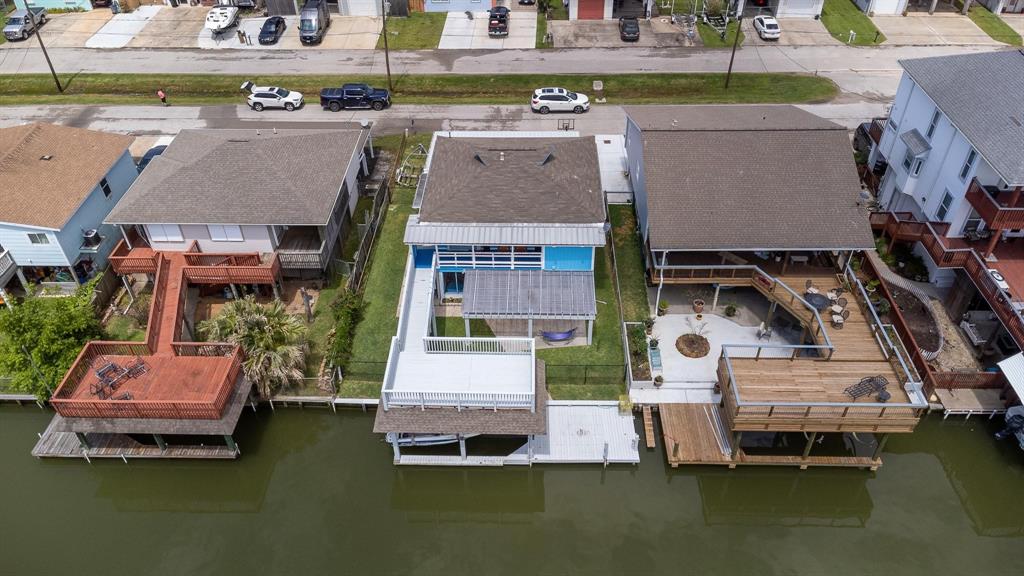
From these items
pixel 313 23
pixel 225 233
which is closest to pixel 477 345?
pixel 225 233

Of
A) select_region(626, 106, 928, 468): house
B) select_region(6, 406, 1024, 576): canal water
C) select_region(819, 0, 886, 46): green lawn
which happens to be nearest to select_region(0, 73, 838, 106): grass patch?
select_region(819, 0, 886, 46): green lawn

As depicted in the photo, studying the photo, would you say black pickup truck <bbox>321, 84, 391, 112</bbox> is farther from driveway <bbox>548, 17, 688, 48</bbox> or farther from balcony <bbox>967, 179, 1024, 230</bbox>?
balcony <bbox>967, 179, 1024, 230</bbox>

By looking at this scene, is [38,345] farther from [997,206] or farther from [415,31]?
[415,31]

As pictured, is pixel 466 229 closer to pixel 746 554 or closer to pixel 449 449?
pixel 449 449

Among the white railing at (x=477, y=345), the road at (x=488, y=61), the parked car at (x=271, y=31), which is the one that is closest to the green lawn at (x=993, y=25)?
the road at (x=488, y=61)

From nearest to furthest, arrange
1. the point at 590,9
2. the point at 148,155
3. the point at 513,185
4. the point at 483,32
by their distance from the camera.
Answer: the point at 513,185
the point at 148,155
the point at 483,32
the point at 590,9

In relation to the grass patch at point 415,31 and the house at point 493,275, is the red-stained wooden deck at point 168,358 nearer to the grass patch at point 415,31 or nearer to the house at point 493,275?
the house at point 493,275
